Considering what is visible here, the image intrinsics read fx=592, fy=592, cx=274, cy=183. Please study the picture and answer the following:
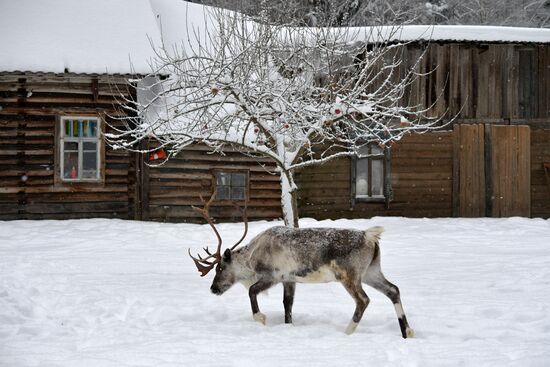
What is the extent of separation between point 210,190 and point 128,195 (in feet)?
6.91

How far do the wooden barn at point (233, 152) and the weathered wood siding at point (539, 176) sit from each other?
29 mm

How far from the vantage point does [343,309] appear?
6879mm

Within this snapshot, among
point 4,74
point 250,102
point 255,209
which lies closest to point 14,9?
point 4,74

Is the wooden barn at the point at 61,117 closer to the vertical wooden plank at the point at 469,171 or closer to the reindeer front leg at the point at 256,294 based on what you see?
the vertical wooden plank at the point at 469,171

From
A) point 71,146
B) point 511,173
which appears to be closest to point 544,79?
point 511,173

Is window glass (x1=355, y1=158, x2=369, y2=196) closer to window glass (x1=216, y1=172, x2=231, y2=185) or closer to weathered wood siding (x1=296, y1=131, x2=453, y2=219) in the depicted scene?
weathered wood siding (x1=296, y1=131, x2=453, y2=219)

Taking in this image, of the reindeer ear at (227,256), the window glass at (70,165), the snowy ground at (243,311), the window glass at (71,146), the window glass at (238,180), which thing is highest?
the window glass at (71,146)

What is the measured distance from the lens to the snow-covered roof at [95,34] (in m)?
14.0

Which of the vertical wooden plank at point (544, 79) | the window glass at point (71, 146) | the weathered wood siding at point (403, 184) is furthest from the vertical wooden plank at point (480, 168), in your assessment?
the window glass at point (71, 146)

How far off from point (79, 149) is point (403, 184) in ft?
28.4

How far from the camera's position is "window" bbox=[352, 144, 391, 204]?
53.7ft

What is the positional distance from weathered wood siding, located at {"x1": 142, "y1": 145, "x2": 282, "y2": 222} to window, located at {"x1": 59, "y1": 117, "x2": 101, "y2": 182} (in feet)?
4.75

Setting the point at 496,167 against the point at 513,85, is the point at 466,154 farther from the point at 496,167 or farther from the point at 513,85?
the point at 513,85

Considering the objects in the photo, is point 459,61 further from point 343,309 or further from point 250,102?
point 343,309
